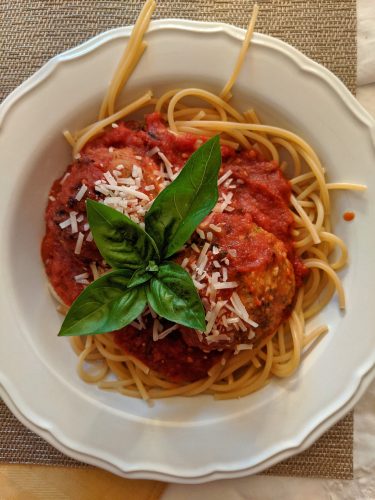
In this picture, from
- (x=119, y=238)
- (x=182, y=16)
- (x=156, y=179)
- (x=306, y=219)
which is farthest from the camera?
(x=182, y=16)

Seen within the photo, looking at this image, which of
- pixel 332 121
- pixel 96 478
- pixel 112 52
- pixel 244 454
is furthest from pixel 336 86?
pixel 96 478

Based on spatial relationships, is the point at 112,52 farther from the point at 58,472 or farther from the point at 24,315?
the point at 58,472

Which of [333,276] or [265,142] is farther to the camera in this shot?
[265,142]

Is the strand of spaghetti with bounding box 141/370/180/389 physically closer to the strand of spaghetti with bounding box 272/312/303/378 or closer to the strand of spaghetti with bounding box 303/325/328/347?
the strand of spaghetti with bounding box 272/312/303/378

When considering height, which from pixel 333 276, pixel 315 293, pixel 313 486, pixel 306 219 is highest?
pixel 306 219

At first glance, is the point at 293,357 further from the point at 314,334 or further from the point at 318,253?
the point at 318,253

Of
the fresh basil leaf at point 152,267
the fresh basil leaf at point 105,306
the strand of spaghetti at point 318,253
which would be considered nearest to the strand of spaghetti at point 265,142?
the strand of spaghetti at point 318,253

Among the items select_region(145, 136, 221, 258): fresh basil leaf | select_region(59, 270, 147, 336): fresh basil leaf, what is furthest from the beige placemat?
select_region(145, 136, 221, 258): fresh basil leaf

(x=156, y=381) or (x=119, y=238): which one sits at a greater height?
(x=119, y=238)

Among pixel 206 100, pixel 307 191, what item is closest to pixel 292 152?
pixel 307 191
